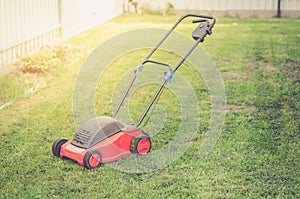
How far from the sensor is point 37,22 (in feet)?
27.2

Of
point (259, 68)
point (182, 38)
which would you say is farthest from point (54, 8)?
point (259, 68)

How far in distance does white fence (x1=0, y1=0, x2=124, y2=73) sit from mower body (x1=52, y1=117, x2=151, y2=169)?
9.40 ft

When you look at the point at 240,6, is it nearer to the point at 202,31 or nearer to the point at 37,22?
the point at 37,22

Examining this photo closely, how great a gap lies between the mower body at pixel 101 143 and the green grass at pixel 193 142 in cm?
9

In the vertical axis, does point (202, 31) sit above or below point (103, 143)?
above

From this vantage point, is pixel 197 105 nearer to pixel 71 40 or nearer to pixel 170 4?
pixel 71 40

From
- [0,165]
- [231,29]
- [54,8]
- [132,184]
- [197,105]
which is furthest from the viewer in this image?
[231,29]

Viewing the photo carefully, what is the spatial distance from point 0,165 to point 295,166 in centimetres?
225

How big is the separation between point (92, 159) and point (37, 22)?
4532mm

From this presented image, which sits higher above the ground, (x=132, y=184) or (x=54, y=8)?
(x=54, y=8)

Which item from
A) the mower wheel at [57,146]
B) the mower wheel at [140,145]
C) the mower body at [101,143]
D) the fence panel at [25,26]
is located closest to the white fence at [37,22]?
the fence panel at [25,26]

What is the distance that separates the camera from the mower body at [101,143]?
425 centimetres

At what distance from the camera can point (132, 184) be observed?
158 inches

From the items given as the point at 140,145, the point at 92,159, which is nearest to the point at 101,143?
the point at 92,159
